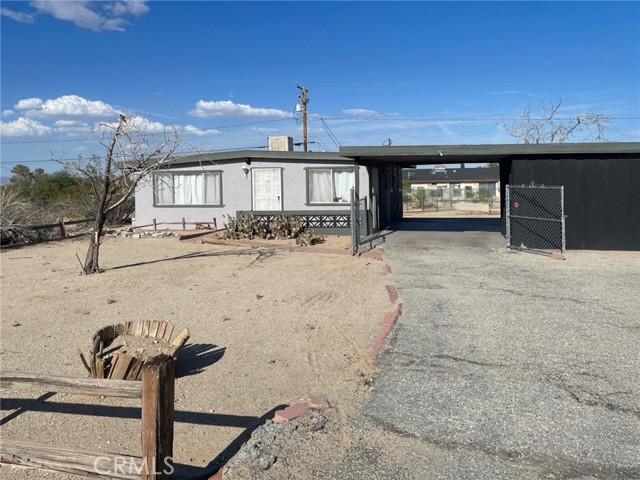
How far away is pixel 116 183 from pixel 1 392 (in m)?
7.03

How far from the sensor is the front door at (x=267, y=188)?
1975 cm

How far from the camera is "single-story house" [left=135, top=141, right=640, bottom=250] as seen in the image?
566 inches

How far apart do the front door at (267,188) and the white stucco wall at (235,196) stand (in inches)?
6.0

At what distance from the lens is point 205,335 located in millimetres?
6875

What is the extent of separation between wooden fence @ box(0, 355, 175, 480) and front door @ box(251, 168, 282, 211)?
54.4 ft

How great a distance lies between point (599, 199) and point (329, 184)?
28.0ft

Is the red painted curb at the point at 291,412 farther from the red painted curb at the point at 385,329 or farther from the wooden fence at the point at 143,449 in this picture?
the red painted curb at the point at 385,329

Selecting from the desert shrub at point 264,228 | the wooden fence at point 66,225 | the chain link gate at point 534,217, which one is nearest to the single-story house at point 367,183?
the wooden fence at point 66,225

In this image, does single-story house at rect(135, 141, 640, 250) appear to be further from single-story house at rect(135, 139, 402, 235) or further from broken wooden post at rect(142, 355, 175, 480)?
A: broken wooden post at rect(142, 355, 175, 480)


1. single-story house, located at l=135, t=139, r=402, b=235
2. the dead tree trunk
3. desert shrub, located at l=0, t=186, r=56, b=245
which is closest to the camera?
the dead tree trunk

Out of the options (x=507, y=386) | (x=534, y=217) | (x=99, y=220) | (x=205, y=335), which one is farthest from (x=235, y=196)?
(x=507, y=386)

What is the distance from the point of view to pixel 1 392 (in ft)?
16.9

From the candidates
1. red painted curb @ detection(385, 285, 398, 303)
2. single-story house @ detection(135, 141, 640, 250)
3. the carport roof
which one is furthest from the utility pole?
red painted curb @ detection(385, 285, 398, 303)

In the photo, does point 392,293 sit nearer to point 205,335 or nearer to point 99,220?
point 205,335
